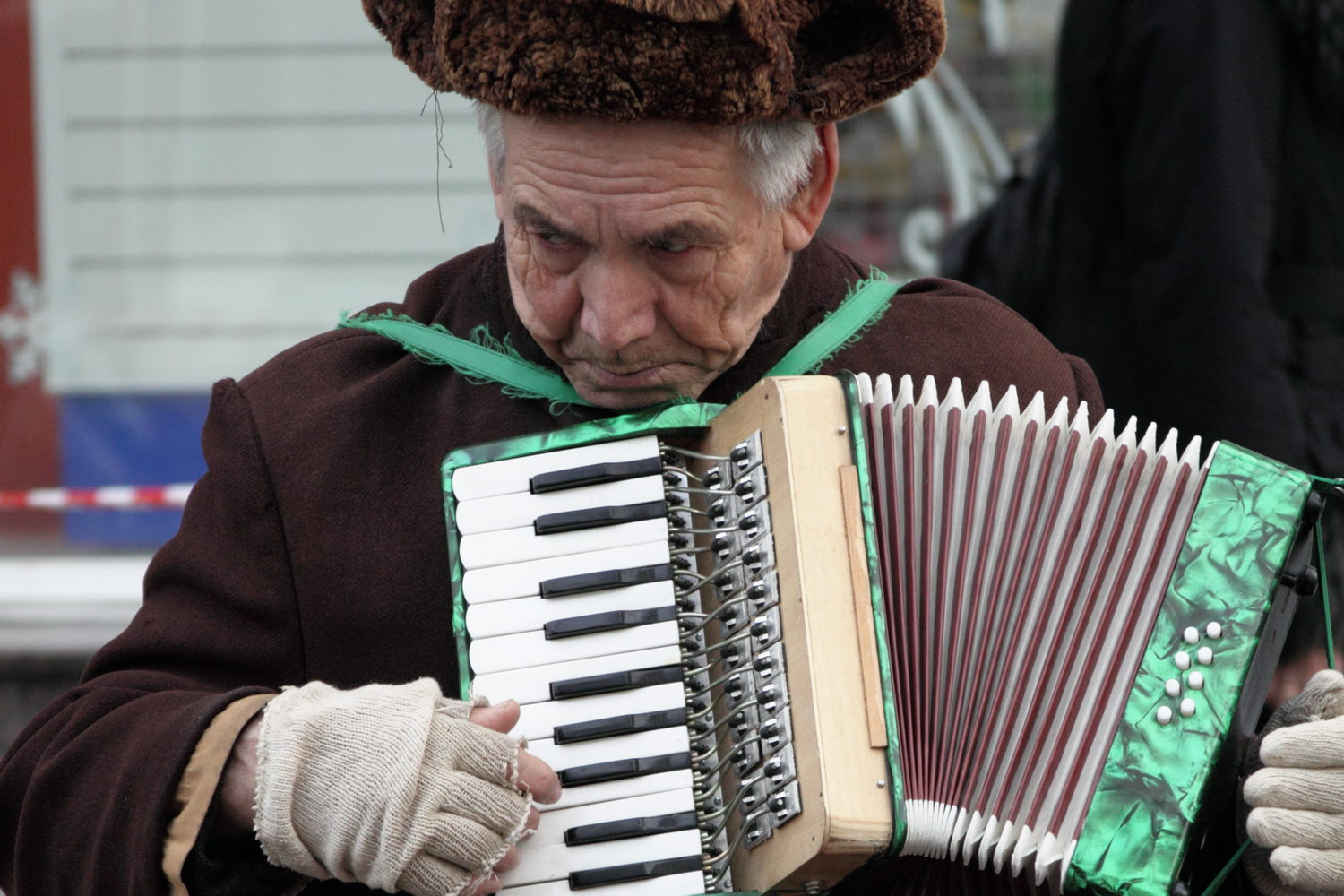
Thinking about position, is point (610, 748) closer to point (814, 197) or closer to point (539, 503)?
point (539, 503)

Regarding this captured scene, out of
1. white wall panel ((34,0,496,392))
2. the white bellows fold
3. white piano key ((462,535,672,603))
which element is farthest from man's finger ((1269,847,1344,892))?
white wall panel ((34,0,496,392))

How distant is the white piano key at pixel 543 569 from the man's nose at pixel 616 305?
0.79ft

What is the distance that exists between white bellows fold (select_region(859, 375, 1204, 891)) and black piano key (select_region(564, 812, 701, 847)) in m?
0.25

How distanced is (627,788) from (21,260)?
11.3 feet

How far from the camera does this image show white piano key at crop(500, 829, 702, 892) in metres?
1.89

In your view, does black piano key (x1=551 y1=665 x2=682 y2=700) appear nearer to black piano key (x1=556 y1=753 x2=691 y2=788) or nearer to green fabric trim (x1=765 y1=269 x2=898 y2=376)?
black piano key (x1=556 y1=753 x2=691 y2=788)

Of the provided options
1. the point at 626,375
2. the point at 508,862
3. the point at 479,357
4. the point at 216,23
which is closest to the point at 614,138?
the point at 626,375

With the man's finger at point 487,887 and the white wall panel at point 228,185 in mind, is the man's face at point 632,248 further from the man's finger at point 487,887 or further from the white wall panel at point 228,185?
the white wall panel at point 228,185

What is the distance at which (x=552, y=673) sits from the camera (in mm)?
1928

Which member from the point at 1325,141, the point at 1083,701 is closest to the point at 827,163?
the point at 1083,701

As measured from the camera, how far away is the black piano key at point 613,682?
192 centimetres

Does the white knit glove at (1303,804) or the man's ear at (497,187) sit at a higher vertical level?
the man's ear at (497,187)

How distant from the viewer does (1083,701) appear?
192 cm

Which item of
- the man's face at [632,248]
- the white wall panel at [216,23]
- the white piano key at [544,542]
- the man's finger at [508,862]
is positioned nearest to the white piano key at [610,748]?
the man's finger at [508,862]
